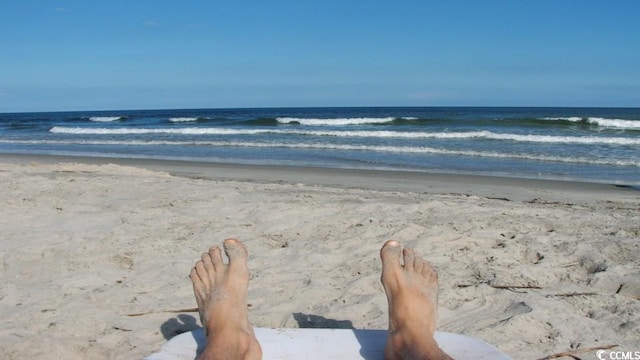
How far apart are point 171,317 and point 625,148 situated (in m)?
12.6

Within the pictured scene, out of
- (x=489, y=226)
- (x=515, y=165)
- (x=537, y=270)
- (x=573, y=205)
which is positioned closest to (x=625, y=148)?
(x=515, y=165)

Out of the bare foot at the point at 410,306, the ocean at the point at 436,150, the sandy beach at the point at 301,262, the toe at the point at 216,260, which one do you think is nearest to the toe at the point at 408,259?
the bare foot at the point at 410,306

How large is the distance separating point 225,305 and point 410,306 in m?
0.77

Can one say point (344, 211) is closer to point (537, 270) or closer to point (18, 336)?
point (537, 270)

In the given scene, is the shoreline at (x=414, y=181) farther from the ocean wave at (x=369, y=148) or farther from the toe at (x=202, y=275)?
the toe at (x=202, y=275)

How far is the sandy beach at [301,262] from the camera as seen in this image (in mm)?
2672

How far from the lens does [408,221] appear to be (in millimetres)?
4500

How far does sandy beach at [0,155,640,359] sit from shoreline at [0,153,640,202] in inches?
26.0

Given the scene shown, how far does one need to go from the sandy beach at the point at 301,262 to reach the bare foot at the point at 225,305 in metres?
0.24

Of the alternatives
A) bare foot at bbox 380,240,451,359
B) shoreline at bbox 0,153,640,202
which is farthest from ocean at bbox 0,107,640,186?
bare foot at bbox 380,240,451,359

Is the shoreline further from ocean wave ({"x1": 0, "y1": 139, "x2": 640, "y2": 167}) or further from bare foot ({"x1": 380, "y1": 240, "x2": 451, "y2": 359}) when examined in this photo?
bare foot ({"x1": 380, "y1": 240, "x2": 451, "y2": 359})

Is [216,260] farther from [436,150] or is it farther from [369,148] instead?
[369,148]

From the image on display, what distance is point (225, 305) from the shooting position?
2.53 m

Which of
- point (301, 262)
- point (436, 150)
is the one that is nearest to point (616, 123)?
point (436, 150)
